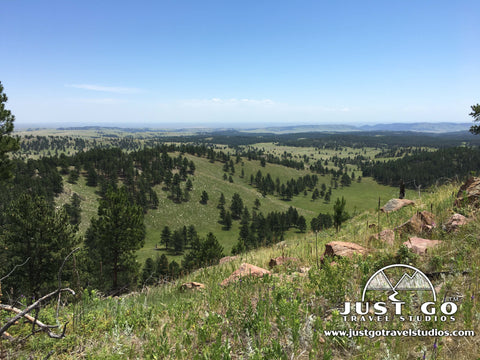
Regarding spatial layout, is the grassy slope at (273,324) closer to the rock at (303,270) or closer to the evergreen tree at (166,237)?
the rock at (303,270)

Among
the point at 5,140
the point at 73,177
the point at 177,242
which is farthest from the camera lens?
the point at 73,177

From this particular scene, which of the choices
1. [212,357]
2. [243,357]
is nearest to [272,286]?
[243,357]

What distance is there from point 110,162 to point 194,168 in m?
57.2

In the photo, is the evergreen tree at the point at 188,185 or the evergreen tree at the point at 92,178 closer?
the evergreen tree at the point at 92,178

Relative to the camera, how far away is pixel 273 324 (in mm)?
3957

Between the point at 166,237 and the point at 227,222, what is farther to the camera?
the point at 227,222

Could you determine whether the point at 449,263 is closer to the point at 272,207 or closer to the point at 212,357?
the point at 212,357

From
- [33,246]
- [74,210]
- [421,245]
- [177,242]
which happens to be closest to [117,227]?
[33,246]

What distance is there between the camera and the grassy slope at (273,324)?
303cm

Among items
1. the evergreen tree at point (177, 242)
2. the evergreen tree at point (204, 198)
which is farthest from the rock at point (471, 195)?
the evergreen tree at point (204, 198)

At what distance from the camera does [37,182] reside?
10938 cm

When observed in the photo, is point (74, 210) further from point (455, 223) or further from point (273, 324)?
point (455, 223)

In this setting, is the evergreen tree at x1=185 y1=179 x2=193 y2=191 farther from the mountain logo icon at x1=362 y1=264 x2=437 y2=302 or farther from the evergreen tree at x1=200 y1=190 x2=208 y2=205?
the mountain logo icon at x1=362 y1=264 x2=437 y2=302

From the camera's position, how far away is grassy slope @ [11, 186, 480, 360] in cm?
303
